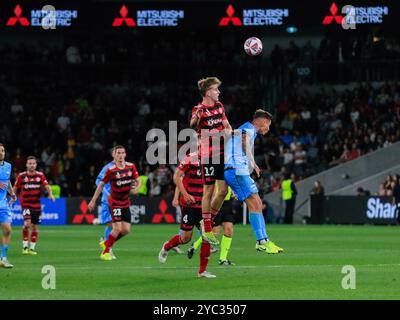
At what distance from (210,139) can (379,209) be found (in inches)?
958

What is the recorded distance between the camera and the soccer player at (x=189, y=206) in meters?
16.4

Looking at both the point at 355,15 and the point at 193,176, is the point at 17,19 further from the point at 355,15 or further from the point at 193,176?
the point at 193,176

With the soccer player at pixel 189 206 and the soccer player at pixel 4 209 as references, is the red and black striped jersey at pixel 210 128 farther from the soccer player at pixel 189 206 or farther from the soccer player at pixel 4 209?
the soccer player at pixel 4 209

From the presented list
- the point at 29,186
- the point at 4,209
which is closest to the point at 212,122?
the point at 4,209

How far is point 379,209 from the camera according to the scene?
131ft

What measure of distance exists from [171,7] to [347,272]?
22997 millimetres

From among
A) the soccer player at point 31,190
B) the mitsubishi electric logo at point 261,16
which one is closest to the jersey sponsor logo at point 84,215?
the mitsubishi electric logo at point 261,16

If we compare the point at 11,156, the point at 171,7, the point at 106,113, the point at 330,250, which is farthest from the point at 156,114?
the point at 330,250

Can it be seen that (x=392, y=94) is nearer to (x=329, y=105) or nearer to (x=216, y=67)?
(x=329, y=105)

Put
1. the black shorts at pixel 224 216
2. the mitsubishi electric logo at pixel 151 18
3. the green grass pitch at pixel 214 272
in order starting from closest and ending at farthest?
the green grass pitch at pixel 214 272, the black shorts at pixel 224 216, the mitsubishi electric logo at pixel 151 18

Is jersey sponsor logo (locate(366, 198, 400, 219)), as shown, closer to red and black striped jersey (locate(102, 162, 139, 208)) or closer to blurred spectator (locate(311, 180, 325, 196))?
blurred spectator (locate(311, 180, 325, 196))

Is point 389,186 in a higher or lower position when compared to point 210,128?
lower

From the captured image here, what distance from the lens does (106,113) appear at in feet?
158

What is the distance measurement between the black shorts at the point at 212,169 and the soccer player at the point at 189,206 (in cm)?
58
